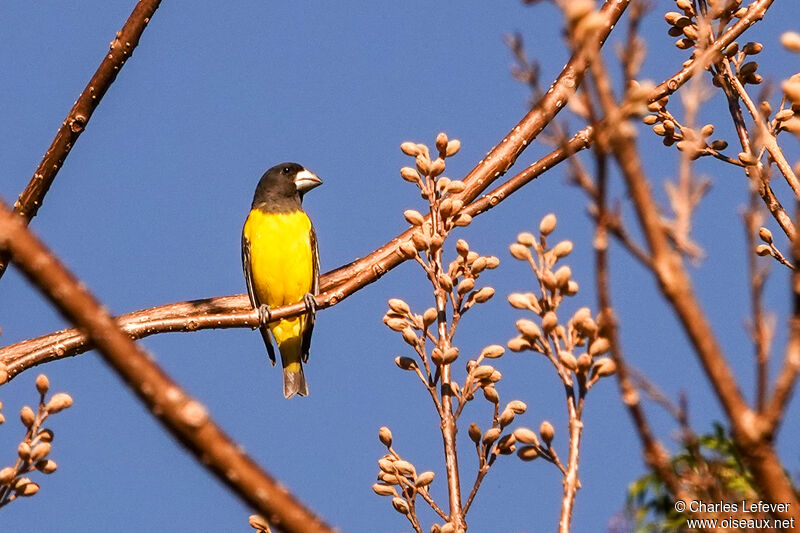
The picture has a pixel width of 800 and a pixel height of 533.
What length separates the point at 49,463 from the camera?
254 cm

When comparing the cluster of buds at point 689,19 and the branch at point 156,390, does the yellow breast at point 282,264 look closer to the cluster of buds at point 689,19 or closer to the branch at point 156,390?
the cluster of buds at point 689,19

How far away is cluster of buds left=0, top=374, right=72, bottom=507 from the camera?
2385 mm

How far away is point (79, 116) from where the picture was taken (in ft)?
12.2

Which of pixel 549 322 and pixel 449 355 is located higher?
pixel 449 355

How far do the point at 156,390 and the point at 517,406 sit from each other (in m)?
1.73

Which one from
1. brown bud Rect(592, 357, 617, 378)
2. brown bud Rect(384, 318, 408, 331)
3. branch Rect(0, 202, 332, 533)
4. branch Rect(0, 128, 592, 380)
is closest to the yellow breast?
branch Rect(0, 128, 592, 380)

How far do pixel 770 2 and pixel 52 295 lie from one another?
3.42 m

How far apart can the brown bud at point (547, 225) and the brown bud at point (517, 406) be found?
0.61 m

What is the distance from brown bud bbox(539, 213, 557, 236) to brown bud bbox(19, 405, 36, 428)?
4.49 ft

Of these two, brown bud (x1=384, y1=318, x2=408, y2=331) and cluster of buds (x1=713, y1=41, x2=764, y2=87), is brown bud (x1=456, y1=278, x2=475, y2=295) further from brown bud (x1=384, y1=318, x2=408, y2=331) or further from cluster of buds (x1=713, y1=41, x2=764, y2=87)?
cluster of buds (x1=713, y1=41, x2=764, y2=87)

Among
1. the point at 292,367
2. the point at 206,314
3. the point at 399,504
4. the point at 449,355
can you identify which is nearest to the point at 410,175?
the point at 449,355

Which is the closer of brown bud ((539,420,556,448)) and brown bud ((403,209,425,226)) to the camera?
brown bud ((539,420,556,448))

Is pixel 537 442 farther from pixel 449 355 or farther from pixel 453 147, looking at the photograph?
pixel 453 147

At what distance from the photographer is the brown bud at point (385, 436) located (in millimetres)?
2895
